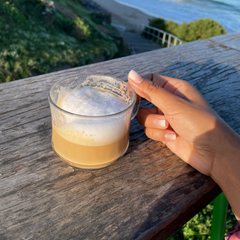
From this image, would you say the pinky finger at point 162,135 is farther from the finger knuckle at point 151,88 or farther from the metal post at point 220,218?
the metal post at point 220,218

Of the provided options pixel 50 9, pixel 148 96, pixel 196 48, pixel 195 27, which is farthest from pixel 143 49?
pixel 148 96

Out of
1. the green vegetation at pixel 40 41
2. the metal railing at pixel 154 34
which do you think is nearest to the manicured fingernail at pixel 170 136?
the green vegetation at pixel 40 41

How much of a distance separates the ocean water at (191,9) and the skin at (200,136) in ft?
82.7

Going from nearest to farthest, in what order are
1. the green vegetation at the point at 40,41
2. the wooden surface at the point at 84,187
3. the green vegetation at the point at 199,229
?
the wooden surface at the point at 84,187, the green vegetation at the point at 199,229, the green vegetation at the point at 40,41

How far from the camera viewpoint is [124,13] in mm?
25188

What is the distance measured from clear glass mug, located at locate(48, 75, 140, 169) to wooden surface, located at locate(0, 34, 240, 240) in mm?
54

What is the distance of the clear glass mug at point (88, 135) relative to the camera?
751mm

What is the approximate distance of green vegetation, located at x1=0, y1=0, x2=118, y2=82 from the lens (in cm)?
579

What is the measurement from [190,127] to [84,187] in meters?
0.48

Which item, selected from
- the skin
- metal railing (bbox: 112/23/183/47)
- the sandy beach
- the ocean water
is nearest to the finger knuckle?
the skin

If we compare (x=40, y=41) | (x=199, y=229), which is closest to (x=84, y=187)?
(x=199, y=229)

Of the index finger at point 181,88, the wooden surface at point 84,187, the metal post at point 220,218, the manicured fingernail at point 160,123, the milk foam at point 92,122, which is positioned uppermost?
the index finger at point 181,88

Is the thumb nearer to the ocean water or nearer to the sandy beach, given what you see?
the sandy beach

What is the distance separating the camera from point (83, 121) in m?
0.74
